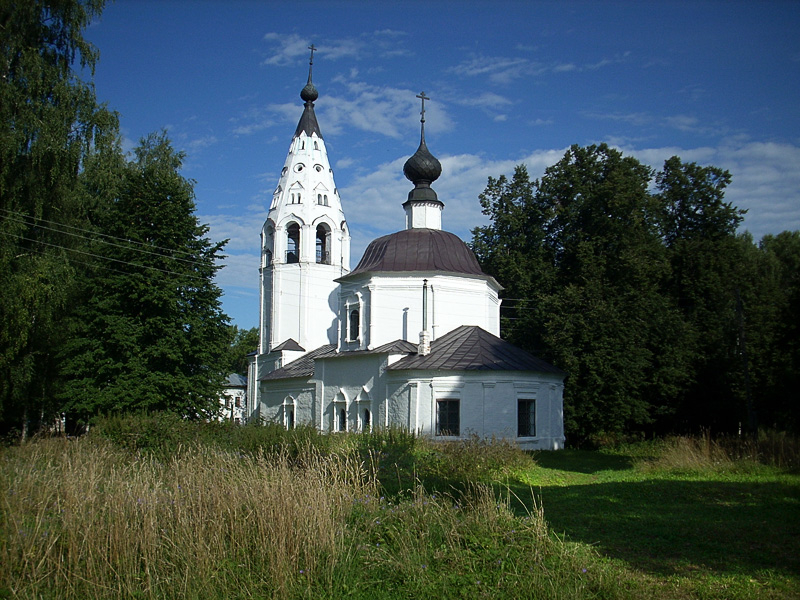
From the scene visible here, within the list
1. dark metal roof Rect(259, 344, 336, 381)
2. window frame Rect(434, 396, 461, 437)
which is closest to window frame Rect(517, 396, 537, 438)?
window frame Rect(434, 396, 461, 437)

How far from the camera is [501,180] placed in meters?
35.4

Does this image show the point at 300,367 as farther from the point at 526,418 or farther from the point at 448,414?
Result: the point at 526,418

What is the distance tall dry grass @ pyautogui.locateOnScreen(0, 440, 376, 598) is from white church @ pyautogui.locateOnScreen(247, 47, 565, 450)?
11.3 meters

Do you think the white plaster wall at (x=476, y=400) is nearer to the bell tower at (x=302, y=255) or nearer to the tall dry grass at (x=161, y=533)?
the bell tower at (x=302, y=255)

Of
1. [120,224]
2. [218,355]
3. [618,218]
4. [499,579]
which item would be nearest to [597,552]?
[499,579]

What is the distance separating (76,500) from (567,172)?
29780mm

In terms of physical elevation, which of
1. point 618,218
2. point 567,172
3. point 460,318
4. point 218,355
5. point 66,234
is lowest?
point 218,355

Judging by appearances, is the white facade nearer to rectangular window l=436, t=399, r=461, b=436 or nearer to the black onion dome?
the black onion dome

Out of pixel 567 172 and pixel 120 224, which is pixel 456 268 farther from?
pixel 120 224

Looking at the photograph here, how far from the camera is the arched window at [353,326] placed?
29500 mm

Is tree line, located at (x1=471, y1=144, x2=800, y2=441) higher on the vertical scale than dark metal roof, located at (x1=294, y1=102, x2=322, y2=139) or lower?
lower

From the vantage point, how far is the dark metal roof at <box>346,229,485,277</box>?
1130 inches

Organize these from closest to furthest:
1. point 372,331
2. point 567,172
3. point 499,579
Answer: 1. point 499,579
2. point 372,331
3. point 567,172

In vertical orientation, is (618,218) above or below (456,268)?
above
